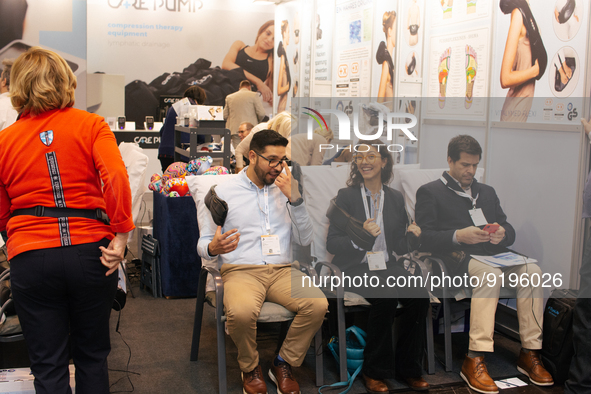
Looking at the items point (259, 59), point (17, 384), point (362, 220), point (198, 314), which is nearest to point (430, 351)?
point (362, 220)

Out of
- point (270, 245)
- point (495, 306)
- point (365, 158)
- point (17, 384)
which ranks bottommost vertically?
point (17, 384)

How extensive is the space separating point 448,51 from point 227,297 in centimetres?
148

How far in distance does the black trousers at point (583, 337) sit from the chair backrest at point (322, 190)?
927mm

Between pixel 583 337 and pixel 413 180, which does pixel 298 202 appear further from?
pixel 583 337

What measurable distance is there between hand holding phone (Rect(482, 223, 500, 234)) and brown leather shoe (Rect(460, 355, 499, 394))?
2.19ft

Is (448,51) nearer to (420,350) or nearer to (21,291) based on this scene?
(420,350)

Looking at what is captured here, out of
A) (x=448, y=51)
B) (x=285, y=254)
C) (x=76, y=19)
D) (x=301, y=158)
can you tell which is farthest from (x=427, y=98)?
(x=76, y=19)

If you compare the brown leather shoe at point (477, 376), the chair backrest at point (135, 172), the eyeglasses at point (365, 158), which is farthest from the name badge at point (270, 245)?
→ the chair backrest at point (135, 172)

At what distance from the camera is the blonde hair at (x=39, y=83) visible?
1.75 m

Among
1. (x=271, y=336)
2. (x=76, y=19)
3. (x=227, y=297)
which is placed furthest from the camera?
(x=76, y=19)

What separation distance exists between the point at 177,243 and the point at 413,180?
1946mm

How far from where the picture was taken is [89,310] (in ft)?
6.15

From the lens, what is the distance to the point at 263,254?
8.79 ft

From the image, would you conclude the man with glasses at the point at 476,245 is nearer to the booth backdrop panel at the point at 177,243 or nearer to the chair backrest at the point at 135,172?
the booth backdrop panel at the point at 177,243
